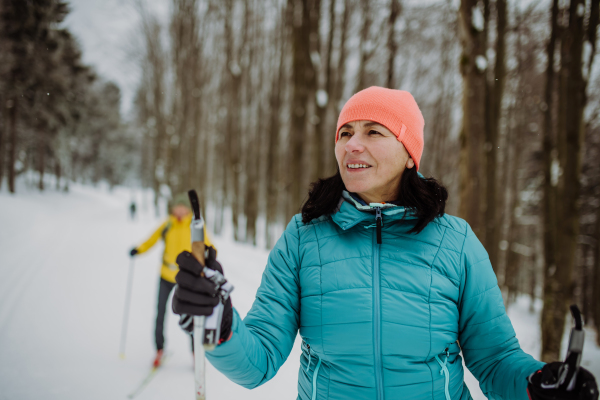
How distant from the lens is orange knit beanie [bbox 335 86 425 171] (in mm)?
1470

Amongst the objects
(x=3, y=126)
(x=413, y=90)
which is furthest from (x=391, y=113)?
(x=413, y=90)

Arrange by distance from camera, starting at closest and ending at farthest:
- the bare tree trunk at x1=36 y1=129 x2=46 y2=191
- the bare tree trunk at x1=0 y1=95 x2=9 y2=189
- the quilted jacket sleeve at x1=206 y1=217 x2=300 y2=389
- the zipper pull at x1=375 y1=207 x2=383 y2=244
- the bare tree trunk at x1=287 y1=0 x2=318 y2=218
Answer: the quilted jacket sleeve at x1=206 y1=217 x2=300 y2=389
the zipper pull at x1=375 y1=207 x2=383 y2=244
the bare tree trunk at x1=287 y1=0 x2=318 y2=218
the bare tree trunk at x1=0 y1=95 x2=9 y2=189
the bare tree trunk at x1=36 y1=129 x2=46 y2=191

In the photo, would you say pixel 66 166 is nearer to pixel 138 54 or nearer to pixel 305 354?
pixel 138 54

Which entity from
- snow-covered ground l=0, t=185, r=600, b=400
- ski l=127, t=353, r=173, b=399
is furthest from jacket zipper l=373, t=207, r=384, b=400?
ski l=127, t=353, r=173, b=399

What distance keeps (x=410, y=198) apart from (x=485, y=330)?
0.64 m

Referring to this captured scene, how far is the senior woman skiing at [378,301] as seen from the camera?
1178 millimetres

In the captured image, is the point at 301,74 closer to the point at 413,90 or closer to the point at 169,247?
the point at 169,247

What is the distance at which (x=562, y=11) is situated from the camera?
17.3 feet

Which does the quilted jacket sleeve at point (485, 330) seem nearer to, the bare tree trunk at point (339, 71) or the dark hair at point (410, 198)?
the dark hair at point (410, 198)

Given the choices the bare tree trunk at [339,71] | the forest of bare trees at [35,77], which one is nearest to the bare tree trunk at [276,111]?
the bare tree trunk at [339,71]

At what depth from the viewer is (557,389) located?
1.02 metres

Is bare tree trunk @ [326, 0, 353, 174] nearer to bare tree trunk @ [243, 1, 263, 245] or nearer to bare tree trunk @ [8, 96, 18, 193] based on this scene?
bare tree trunk @ [243, 1, 263, 245]

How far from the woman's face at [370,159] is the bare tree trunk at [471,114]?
331 cm

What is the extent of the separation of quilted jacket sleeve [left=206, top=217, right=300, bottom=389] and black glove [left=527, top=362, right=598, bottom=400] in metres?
0.91
